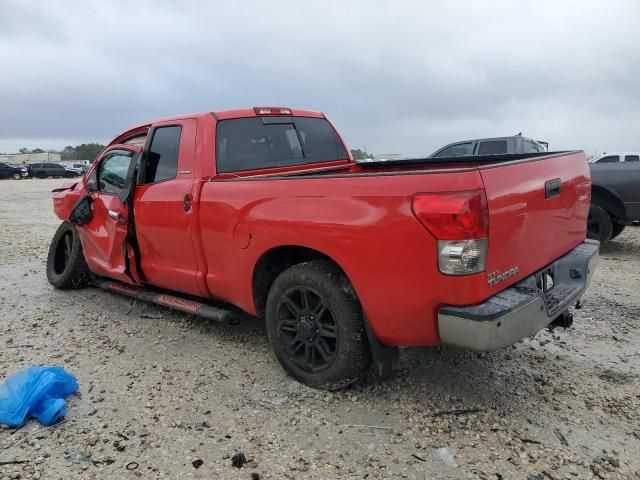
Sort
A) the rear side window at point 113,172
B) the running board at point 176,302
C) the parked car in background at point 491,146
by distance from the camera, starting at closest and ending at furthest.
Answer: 1. the running board at point 176,302
2. the rear side window at point 113,172
3. the parked car in background at point 491,146

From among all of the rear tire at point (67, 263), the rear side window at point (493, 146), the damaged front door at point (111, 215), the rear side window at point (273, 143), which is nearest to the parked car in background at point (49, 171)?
the rear side window at point (493, 146)

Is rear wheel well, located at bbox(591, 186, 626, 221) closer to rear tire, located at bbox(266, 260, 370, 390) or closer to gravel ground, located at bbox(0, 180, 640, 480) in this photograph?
gravel ground, located at bbox(0, 180, 640, 480)

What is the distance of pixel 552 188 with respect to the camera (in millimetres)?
3271

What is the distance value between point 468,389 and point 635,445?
0.97 metres

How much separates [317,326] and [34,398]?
1738mm

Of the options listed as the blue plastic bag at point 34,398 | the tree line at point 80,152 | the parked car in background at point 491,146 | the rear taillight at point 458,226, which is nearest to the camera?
the rear taillight at point 458,226

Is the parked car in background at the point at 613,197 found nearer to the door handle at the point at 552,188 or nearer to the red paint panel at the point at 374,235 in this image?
the door handle at the point at 552,188

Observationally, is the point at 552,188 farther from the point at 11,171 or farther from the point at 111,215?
the point at 11,171

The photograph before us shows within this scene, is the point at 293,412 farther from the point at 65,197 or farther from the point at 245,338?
the point at 65,197

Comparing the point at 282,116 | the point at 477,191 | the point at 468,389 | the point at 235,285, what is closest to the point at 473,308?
the point at 477,191

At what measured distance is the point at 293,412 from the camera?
3.23 meters

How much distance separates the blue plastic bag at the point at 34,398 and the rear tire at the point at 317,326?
4.50ft

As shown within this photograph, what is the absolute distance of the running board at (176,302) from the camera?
4.01 m

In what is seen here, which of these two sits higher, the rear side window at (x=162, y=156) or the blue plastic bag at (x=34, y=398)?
the rear side window at (x=162, y=156)
